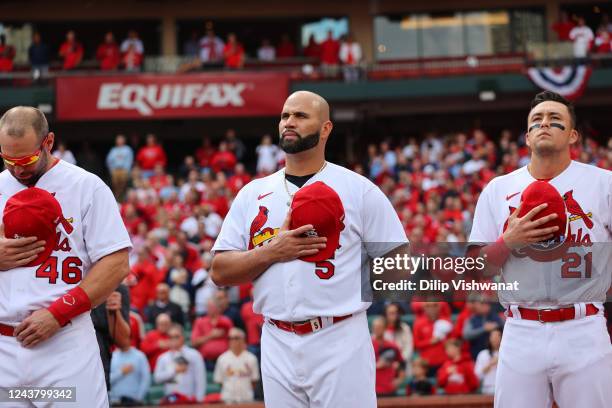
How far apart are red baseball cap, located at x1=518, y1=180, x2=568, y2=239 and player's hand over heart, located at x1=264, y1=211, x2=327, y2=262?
40.7 inches

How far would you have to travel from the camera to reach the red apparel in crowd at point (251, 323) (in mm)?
11828

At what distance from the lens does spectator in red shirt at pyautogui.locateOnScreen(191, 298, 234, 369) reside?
38.8 feet

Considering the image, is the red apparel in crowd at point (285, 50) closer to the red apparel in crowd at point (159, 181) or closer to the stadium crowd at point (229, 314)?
the stadium crowd at point (229, 314)

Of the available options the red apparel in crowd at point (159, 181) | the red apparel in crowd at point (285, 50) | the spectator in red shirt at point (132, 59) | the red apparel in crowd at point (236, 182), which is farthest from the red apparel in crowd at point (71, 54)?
the red apparel in crowd at point (236, 182)

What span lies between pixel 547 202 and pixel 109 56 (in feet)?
69.4

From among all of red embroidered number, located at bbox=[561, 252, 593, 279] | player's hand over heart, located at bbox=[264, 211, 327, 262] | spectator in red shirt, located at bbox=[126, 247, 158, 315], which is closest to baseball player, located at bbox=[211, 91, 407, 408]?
player's hand over heart, located at bbox=[264, 211, 327, 262]

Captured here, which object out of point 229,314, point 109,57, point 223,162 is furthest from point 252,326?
point 109,57

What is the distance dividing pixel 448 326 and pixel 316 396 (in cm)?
692

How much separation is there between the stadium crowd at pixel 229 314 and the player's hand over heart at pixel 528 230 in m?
0.58

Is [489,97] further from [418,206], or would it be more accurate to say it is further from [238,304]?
[238,304]

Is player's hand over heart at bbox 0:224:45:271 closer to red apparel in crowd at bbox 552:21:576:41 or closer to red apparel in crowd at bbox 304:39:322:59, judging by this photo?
red apparel in crowd at bbox 304:39:322:59

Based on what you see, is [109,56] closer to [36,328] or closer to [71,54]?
[71,54]

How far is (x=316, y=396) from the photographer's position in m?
5.01

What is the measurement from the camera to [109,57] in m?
25.1
